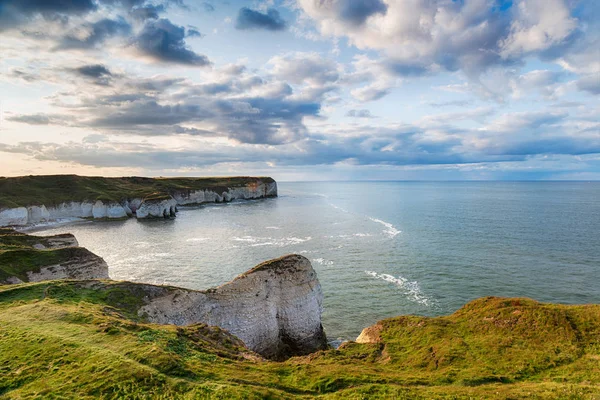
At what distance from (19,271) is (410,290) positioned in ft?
145

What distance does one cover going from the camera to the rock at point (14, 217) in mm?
88000

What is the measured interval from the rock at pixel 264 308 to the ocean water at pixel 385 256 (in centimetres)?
472

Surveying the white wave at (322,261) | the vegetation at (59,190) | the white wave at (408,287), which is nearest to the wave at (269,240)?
the white wave at (322,261)

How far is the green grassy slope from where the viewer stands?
13.7 meters

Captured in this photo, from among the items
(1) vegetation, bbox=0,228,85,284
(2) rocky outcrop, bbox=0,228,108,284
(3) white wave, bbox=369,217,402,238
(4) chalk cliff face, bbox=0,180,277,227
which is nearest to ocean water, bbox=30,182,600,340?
(3) white wave, bbox=369,217,402,238

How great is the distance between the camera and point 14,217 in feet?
295

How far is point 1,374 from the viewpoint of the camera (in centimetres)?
1388

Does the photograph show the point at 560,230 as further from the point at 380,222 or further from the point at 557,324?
the point at 557,324

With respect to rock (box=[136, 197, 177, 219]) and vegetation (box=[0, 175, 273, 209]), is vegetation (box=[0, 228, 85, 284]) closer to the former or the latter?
rock (box=[136, 197, 177, 219])

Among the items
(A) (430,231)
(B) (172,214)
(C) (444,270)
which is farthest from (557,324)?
(B) (172,214)

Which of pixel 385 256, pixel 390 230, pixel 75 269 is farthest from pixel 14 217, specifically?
pixel 390 230

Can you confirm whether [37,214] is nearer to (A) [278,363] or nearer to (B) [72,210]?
(B) [72,210]

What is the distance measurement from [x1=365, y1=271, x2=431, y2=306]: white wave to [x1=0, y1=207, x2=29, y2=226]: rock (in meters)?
99.6

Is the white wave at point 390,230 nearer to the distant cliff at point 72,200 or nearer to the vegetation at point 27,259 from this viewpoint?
the vegetation at point 27,259
